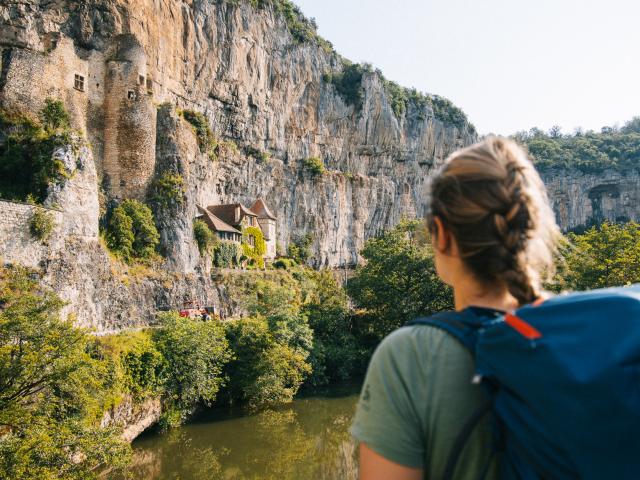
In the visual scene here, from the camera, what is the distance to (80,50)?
28.1 m

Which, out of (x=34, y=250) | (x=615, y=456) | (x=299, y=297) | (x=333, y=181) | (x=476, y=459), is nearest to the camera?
(x=615, y=456)

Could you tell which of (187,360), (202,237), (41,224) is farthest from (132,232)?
(187,360)

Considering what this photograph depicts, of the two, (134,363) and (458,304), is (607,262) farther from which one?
(458,304)

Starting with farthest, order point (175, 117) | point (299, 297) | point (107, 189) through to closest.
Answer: point (299, 297) → point (175, 117) → point (107, 189)

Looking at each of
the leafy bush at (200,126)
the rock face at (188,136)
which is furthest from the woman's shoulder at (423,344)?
the leafy bush at (200,126)

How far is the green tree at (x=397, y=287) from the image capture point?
29891 millimetres

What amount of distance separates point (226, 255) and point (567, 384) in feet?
109

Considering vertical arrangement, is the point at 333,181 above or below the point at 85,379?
above

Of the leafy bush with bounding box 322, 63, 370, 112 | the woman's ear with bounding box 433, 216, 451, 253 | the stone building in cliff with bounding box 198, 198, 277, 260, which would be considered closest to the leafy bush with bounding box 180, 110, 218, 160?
the stone building in cliff with bounding box 198, 198, 277, 260

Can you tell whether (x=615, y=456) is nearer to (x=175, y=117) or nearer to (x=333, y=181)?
→ (x=175, y=117)

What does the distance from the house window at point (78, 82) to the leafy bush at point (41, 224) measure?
37.7 ft

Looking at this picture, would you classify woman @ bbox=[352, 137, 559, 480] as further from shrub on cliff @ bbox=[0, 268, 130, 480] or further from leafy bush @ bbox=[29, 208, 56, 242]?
leafy bush @ bbox=[29, 208, 56, 242]

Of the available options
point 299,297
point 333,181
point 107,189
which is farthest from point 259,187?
point 107,189

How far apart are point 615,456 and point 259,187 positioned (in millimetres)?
46993
